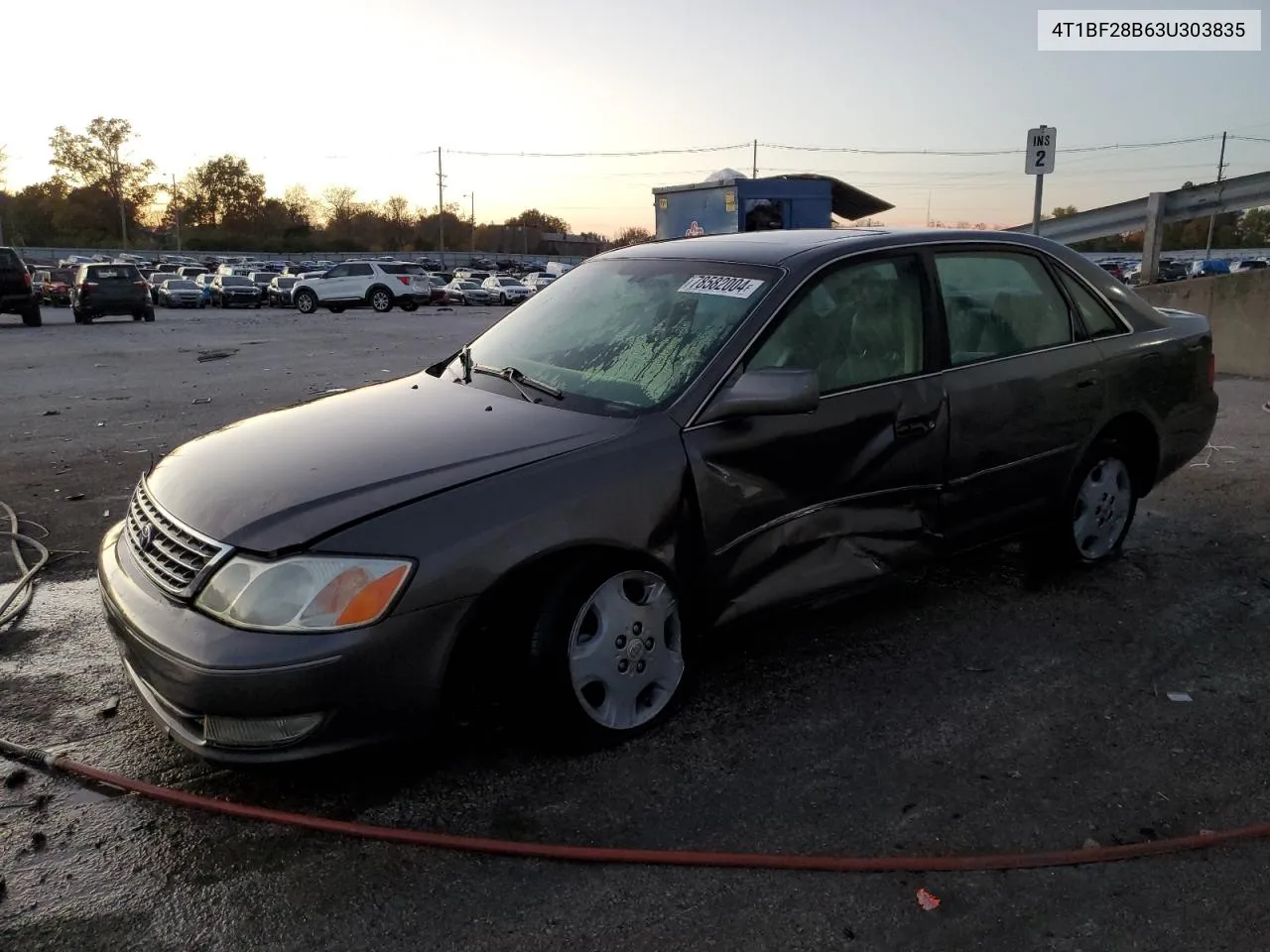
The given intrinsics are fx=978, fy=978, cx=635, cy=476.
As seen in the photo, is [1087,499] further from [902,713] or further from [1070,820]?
[1070,820]

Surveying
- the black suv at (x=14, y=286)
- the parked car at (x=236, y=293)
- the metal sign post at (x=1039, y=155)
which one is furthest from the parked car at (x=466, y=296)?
the metal sign post at (x=1039, y=155)

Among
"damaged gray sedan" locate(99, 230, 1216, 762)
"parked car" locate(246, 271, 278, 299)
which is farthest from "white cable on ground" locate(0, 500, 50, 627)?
"parked car" locate(246, 271, 278, 299)

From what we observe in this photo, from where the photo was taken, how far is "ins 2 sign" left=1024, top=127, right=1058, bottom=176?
11.1m

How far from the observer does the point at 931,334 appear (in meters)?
3.83

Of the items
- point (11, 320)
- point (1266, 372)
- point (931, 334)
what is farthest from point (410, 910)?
point (11, 320)

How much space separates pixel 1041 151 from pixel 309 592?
Result: 1096cm

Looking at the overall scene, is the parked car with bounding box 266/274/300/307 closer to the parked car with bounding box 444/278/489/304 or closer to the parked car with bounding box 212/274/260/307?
the parked car with bounding box 212/274/260/307

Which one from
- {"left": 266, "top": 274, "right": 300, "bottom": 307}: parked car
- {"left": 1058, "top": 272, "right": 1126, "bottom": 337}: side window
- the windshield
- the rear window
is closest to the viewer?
the windshield

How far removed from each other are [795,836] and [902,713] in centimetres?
87

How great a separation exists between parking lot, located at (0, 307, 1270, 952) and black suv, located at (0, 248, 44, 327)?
20.6m

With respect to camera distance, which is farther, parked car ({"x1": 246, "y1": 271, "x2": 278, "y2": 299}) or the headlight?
parked car ({"x1": 246, "y1": 271, "x2": 278, "y2": 299})

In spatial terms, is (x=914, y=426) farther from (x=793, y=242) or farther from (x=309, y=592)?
(x=309, y=592)

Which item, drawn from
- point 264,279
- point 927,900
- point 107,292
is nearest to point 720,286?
point 927,900

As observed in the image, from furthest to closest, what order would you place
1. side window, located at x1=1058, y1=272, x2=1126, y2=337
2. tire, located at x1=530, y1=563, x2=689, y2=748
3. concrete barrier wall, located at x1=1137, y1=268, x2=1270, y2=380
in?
1. concrete barrier wall, located at x1=1137, y1=268, x2=1270, y2=380
2. side window, located at x1=1058, y1=272, x2=1126, y2=337
3. tire, located at x1=530, y1=563, x2=689, y2=748
